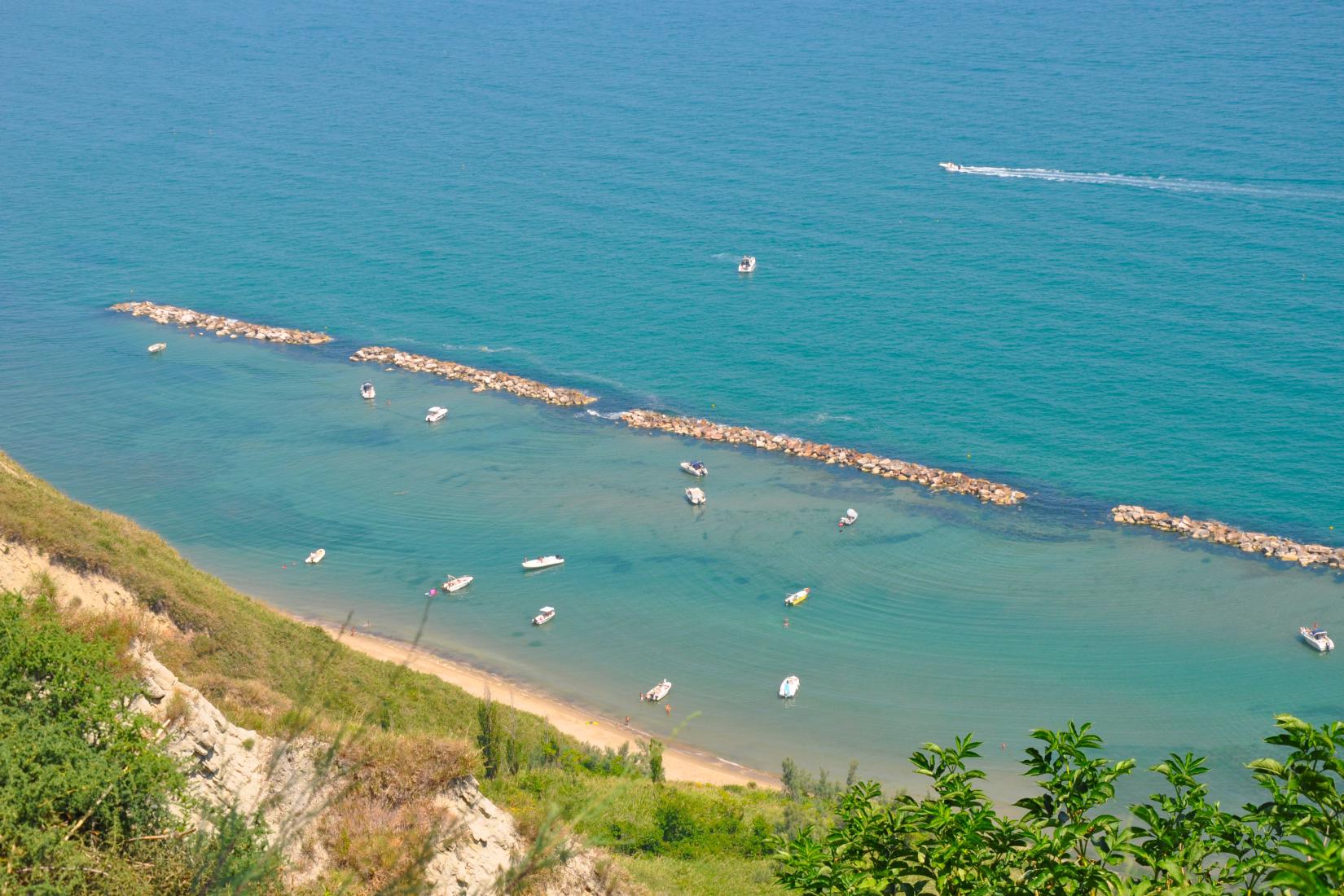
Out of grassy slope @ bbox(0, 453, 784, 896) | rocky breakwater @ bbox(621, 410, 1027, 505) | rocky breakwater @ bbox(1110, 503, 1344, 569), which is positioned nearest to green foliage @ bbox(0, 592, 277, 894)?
grassy slope @ bbox(0, 453, 784, 896)

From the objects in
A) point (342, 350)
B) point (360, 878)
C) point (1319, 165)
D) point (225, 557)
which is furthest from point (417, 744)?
point (1319, 165)

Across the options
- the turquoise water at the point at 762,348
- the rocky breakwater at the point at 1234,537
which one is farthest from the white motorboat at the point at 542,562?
the rocky breakwater at the point at 1234,537

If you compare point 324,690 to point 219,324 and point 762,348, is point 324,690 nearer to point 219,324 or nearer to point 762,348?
point 762,348

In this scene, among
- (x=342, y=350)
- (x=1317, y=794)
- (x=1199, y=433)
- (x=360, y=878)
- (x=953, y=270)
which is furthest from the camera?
(x=953, y=270)

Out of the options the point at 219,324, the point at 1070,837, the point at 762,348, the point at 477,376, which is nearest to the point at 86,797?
the point at 1070,837

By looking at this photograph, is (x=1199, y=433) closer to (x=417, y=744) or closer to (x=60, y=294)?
(x=417, y=744)

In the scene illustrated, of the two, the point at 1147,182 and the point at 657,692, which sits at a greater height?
the point at 1147,182
